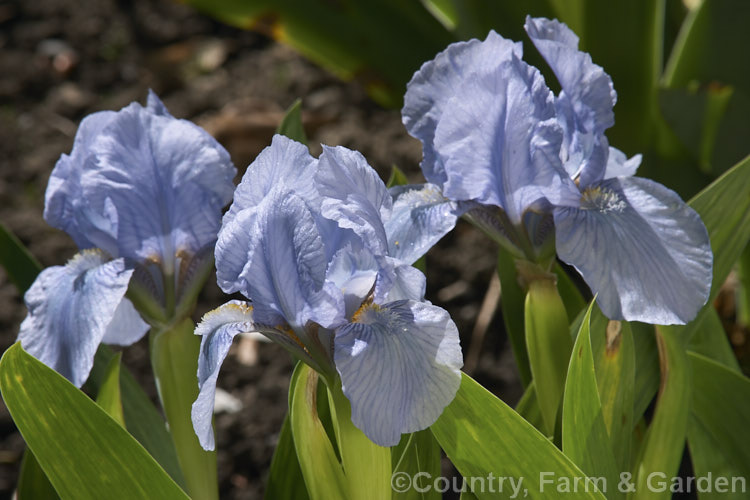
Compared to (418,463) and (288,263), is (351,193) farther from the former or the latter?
(418,463)

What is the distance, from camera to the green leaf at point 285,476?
0.95 meters

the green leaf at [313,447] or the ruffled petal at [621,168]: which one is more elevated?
the ruffled petal at [621,168]

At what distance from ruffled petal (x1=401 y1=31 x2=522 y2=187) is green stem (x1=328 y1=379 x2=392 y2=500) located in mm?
260

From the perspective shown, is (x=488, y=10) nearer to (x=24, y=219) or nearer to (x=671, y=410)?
(x=671, y=410)

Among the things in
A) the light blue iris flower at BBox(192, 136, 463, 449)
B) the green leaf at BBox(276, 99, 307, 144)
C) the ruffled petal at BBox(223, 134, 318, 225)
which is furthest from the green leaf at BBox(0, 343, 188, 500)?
the green leaf at BBox(276, 99, 307, 144)

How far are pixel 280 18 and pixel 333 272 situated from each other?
1145 millimetres

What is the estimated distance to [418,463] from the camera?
85cm

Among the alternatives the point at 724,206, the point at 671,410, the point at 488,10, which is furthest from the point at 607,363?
the point at 488,10

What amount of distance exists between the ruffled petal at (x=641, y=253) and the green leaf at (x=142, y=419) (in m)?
0.57

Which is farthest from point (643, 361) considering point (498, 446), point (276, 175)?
point (276, 175)

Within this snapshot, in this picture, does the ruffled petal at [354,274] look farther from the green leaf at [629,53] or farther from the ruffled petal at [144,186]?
the green leaf at [629,53]

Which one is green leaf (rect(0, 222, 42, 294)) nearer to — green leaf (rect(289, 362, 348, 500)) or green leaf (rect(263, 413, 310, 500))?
green leaf (rect(263, 413, 310, 500))

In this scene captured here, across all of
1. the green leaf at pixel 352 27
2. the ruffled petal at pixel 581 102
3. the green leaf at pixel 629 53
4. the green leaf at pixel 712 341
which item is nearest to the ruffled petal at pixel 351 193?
the ruffled petal at pixel 581 102

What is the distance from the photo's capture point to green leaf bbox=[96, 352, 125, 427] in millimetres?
907
